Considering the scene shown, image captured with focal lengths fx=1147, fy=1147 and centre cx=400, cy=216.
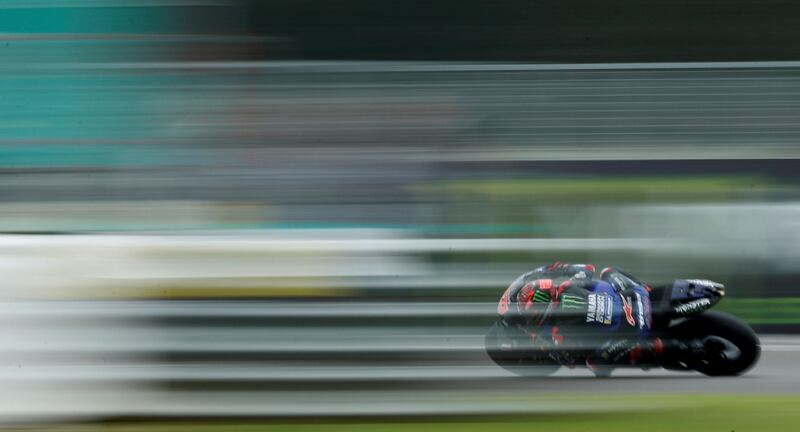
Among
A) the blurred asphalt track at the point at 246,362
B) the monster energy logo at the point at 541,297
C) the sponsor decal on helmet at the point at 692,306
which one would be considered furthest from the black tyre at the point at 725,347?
the blurred asphalt track at the point at 246,362

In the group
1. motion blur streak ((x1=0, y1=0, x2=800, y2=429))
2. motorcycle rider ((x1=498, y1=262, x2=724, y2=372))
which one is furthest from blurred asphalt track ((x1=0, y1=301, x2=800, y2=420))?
motorcycle rider ((x1=498, y1=262, x2=724, y2=372))

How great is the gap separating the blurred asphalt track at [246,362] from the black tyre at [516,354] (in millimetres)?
70

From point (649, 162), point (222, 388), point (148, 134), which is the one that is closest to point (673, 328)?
point (649, 162)

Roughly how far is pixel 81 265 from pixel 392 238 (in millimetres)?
955

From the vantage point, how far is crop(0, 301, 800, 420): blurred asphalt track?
3420mm

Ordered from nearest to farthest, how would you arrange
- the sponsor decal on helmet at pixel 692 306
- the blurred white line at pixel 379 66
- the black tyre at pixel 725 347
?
the blurred white line at pixel 379 66 → the sponsor decal on helmet at pixel 692 306 → the black tyre at pixel 725 347

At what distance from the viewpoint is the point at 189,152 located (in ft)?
11.3

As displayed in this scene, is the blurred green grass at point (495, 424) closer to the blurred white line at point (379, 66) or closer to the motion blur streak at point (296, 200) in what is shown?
the motion blur streak at point (296, 200)

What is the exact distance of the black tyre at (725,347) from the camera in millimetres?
4695

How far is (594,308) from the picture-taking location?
4.04m

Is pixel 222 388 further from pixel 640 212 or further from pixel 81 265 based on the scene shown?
pixel 640 212

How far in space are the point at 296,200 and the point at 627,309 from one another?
1357 millimetres

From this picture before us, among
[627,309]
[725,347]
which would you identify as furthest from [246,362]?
[725,347]

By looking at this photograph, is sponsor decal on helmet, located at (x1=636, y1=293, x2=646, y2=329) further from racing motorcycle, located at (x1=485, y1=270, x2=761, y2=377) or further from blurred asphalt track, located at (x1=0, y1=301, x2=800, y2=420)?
blurred asphalt track, located at (x1=0, y1=301, x2=800, y2=420)
